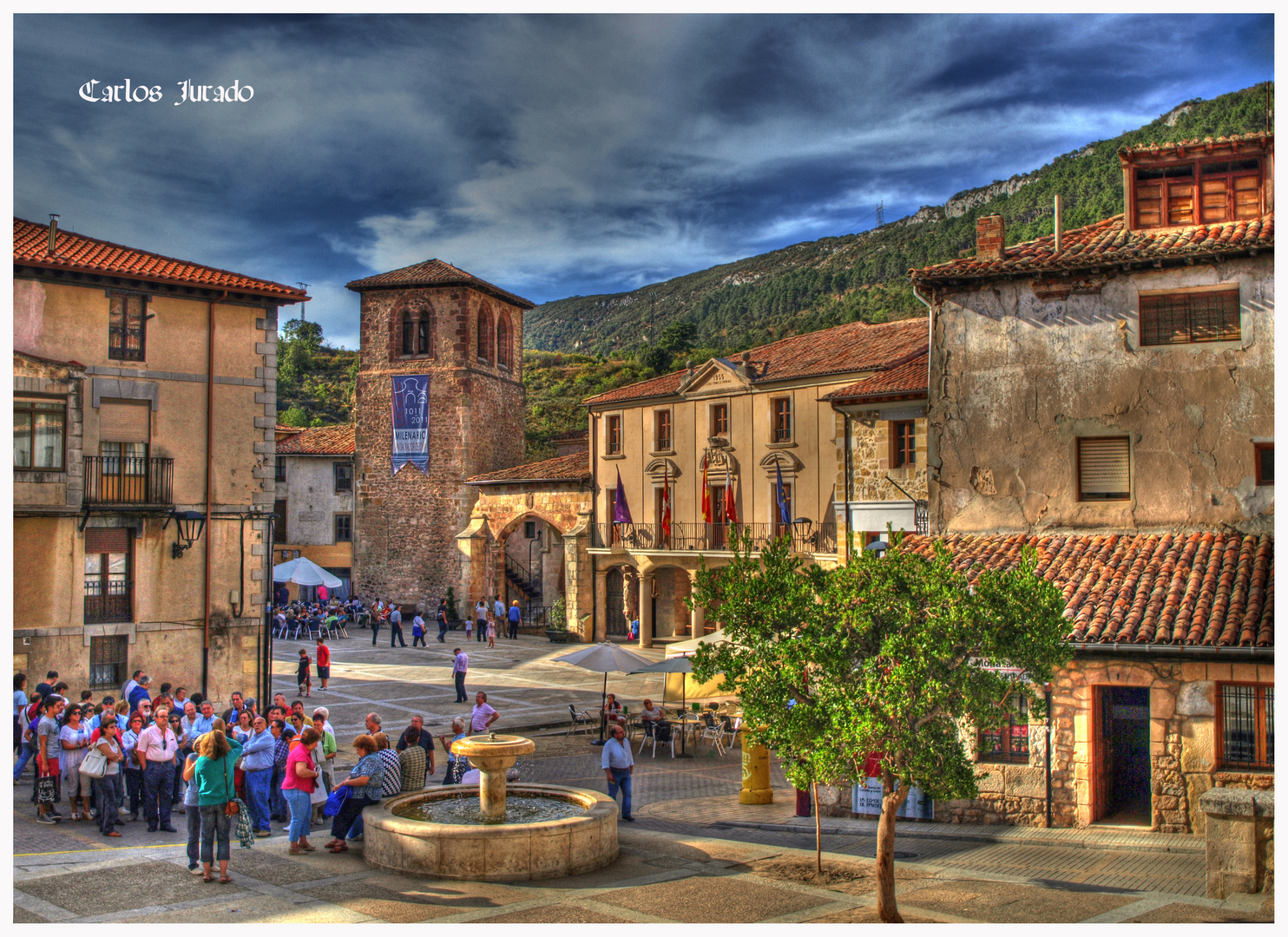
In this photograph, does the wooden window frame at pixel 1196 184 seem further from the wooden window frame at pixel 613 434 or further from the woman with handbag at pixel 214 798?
the wooden window frame at pixel 613 434

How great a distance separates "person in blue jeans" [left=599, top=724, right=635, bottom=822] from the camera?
1415 centimetres

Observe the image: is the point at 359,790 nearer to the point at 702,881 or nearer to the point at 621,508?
the point at 702,881

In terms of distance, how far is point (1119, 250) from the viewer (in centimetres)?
1552

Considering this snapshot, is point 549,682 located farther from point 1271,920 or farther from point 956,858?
point 1271,920

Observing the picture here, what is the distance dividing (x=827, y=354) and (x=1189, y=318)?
17719mm

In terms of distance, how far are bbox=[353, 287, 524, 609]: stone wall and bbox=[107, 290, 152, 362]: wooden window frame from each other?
23683mm

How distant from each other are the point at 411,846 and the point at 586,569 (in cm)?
2785

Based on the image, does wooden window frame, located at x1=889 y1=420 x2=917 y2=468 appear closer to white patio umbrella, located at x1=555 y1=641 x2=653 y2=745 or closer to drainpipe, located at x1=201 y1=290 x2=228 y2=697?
white patio umbrella, located at x1=555 y1=641 x2=653 y2=745

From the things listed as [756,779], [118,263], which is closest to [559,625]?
[118,263]

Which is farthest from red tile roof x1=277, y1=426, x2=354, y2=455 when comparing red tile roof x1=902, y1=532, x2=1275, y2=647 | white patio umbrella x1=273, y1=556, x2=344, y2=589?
red tile roof x1=902, y1=532, x2=1275, y2=647

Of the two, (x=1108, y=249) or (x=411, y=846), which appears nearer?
(x=411, y=846)

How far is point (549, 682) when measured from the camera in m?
28.5

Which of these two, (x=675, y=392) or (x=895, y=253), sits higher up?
(x=895, y=253)

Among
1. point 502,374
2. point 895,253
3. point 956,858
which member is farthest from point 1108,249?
point 895,253
